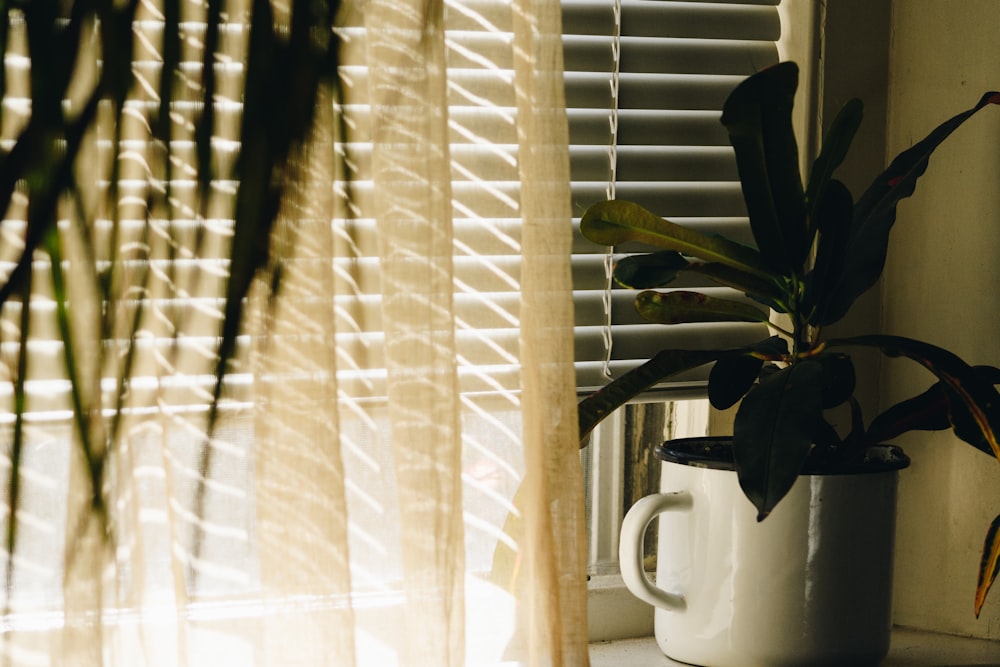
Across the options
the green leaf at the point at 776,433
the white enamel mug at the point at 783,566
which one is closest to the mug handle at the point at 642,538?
the white enamel mug at the point at 783,566

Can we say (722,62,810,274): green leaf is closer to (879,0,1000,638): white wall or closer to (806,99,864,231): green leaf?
(806,99,864,231): green leaf

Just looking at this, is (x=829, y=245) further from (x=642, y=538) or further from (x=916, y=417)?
(x=642, y=538)

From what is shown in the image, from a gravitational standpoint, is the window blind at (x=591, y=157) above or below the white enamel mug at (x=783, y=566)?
above

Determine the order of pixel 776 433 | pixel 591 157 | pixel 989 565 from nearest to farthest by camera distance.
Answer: pixel 776 433
pixel 989 565
pixel 591 157

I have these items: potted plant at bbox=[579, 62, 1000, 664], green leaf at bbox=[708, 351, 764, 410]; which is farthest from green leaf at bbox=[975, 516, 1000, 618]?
green leaf at bbox=[708, 351, 764, 410]

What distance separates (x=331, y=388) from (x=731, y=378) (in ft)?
1.11

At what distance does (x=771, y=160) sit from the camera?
0.78m

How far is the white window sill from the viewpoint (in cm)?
90

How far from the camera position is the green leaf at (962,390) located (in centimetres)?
75

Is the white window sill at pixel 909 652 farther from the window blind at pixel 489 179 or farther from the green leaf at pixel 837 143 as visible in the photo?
the green leaf at pixel 837 143

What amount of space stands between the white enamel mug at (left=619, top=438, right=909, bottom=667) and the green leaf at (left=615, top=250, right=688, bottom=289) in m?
0.16

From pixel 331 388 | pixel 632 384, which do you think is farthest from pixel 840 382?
pixel 331 388

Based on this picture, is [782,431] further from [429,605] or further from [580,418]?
[429,605]

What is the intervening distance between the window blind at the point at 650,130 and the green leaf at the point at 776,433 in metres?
0.22
